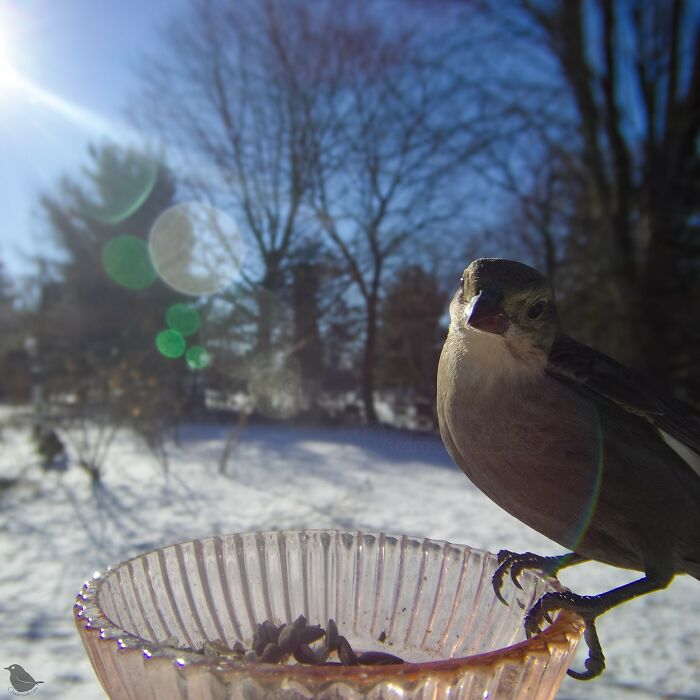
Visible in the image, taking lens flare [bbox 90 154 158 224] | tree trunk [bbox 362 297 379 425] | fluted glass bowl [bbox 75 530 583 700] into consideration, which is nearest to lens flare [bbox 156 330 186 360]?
lens flare [bbox 90 154 158 224]

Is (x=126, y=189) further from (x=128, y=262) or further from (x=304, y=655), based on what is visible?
(x=304, y=655)

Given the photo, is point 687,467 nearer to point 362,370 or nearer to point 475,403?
point 475,403

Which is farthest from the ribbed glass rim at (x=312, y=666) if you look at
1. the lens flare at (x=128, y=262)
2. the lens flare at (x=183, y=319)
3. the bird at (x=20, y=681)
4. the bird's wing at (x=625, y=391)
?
the lens flare at (x=128, y=262)

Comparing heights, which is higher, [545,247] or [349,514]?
[545,247]

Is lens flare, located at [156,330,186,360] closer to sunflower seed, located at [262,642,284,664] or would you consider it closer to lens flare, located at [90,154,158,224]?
lens flare, located at [90,154,158,224]

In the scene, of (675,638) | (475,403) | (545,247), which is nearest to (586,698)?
(675,638)

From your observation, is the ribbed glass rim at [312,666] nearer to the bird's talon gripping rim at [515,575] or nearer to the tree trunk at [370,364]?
the bird's talon gripping rim at [515,575]
